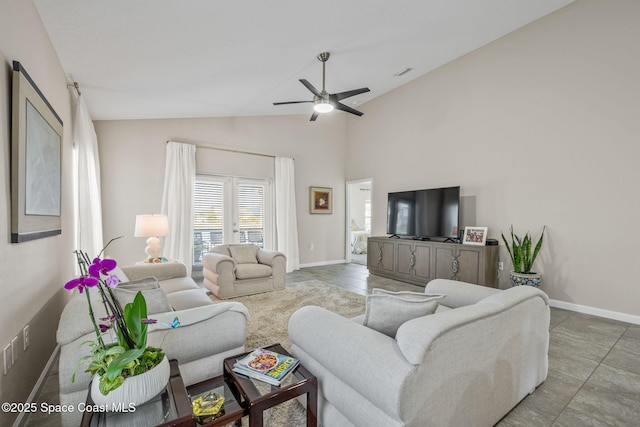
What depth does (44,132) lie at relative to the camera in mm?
2057

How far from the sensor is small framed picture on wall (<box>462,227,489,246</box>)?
4.31 metres

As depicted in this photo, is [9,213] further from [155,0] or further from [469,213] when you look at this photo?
[469,213]

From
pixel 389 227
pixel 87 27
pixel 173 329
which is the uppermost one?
pixel 87 27

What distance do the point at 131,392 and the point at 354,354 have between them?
88 centimetres

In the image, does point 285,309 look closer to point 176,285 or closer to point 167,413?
point 176,285

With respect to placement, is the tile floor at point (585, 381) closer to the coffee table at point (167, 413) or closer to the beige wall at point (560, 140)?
the beige wall at point (560, 140)

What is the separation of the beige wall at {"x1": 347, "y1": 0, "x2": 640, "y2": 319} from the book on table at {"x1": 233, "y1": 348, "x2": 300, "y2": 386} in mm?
4019

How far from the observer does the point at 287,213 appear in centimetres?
612

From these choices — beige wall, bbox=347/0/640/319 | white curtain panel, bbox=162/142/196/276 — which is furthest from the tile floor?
white curtain panel, bbox=162/142/196/276

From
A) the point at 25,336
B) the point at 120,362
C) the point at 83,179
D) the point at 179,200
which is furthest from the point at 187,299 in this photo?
the point at 179,200

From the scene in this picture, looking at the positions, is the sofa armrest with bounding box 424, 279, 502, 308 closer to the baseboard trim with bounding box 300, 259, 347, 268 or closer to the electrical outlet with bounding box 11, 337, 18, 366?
the electrical outlet with bounding box 11, 337, 18, 366

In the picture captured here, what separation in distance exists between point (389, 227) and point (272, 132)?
3139 mm

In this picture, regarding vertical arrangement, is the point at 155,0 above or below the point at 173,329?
above

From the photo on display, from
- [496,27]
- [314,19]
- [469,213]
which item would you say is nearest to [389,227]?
[469,213]
